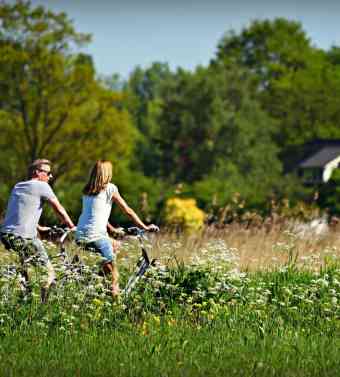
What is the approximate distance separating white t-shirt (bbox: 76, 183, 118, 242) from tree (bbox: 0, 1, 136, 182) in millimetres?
31017

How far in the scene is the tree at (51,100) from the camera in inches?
1622

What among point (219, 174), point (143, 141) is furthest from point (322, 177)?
point (219, 174)

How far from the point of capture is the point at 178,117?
58844 mm

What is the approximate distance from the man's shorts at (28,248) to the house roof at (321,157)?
59546mm

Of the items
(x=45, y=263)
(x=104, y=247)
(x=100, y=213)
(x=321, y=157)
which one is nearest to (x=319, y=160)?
(x=321, y=157)

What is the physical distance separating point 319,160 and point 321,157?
0.25 metres

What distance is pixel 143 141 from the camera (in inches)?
2539

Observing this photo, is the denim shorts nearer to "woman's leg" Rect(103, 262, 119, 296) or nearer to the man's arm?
"woman's leg" Rect(103, 262, 119, 296)

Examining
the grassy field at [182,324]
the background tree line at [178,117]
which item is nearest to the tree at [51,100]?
the background tree line at [178,117]

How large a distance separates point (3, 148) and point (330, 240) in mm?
29201

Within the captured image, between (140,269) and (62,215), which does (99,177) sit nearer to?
(62,215)

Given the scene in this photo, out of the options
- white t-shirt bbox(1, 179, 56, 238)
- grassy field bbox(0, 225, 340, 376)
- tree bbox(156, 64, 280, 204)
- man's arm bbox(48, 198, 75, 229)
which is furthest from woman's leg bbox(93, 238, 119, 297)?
tree bbox(156, 64, 280, 204)

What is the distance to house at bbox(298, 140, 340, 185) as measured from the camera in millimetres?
67938

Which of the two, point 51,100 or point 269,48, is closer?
point 51,100
